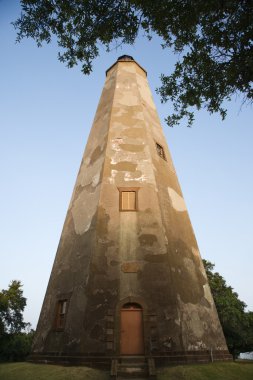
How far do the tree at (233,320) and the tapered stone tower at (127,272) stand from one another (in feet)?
50.6

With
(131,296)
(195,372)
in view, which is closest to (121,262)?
(131,296)

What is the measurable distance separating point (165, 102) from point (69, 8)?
4.44 metres

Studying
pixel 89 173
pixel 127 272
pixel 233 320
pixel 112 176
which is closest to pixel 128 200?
→ pixel 112 176

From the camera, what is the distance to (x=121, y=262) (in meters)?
12.4

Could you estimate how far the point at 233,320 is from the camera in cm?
2669

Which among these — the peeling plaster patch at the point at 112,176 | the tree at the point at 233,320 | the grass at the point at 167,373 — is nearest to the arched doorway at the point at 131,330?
the grass at the point at 167,373

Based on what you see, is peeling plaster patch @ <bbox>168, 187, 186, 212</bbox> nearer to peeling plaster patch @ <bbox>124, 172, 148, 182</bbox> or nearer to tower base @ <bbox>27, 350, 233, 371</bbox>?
peeling plaster patch @ <bbox>124, 172, 148, 182</bbox>

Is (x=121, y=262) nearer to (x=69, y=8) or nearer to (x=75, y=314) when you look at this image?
(x=75, y=314)

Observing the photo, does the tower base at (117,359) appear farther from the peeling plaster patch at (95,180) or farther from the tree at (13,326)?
the tree at (13,326)

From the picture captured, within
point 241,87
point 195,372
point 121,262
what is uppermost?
point 241,87

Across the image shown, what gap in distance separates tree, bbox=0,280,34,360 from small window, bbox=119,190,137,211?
2168cm

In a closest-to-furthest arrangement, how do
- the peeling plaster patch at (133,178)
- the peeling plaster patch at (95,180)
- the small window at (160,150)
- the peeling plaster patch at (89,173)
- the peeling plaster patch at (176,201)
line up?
the peeling plaster patch at (133,178)
the peeling plaster patch at (95,180)
the peeling plaster patch at (176,201)
the peeling plaster patch at (89,173)
the small window at (160,150)

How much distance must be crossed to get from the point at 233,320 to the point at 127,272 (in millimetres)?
19453

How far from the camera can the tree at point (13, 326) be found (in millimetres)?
27750
